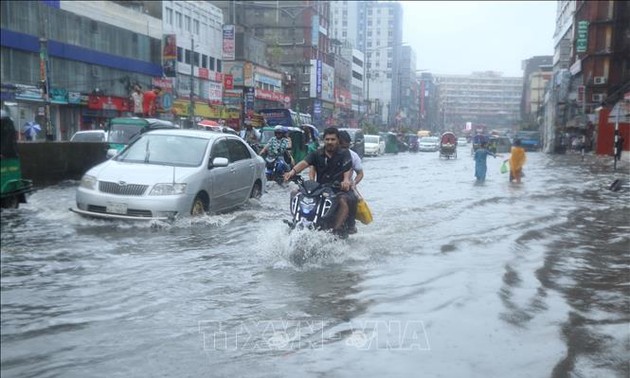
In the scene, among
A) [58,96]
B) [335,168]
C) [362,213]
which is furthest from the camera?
[58,96]

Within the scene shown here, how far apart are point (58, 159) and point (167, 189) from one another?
23.1 ft

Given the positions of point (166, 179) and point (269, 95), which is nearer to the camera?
point (166, 179)

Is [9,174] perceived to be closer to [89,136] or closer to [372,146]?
[89,136]

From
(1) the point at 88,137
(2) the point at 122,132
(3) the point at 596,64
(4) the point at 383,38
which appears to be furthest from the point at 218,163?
(4) the point at 383,38

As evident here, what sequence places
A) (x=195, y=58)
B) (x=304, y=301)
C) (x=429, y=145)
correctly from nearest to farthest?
(x=304, y=301)
(x=195, y=58)
(x=429, y=145)

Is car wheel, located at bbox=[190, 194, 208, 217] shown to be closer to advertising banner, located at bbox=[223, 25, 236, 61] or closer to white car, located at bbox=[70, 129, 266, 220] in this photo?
white car, located at bbox=[70, 129, 266, 220]

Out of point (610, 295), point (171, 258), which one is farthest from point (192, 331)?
point (610, 295)

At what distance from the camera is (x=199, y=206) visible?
1027 cm

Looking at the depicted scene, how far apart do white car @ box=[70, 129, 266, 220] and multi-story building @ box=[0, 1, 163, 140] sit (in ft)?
75.2

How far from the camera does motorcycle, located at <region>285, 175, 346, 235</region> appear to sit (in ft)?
25.2

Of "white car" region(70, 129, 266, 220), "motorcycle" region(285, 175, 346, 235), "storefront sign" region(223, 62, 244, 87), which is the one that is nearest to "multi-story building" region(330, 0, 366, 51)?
"storefront sign" region(223, 62, 244, 87)

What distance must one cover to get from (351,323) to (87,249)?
3.58m

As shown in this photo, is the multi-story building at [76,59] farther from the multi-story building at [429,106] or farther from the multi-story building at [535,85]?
the multi-story building at [429,106]

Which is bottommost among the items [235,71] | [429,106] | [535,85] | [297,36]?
[429,106]
